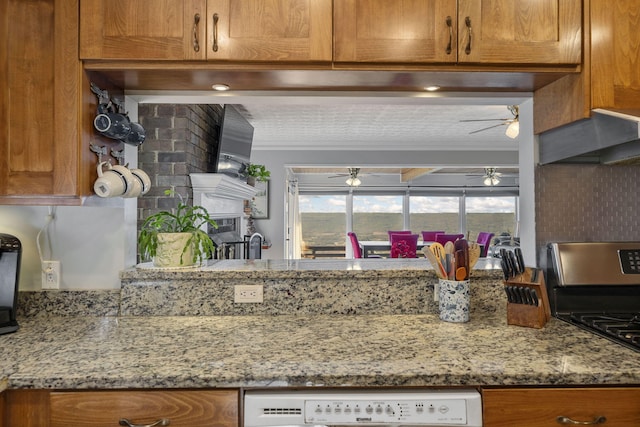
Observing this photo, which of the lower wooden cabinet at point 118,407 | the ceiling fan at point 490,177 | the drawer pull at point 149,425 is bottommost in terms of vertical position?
the drawer pull at point 149,425

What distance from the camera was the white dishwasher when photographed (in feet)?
3.34

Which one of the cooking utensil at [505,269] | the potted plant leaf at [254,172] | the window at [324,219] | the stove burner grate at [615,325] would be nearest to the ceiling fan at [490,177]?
the window at [324,219]

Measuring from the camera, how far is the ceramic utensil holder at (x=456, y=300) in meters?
1.48

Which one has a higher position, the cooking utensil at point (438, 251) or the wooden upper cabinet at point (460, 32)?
the wooden upper cabinet at point (460, 32)

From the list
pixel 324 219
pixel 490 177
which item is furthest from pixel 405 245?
pixel 324 219

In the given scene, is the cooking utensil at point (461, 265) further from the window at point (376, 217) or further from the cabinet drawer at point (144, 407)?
the window at point (376, 217)

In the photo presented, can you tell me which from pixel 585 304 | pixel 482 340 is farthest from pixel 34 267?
pixel 585 304

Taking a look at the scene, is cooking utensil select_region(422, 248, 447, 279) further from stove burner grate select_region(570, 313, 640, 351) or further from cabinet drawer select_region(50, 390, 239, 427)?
cabinet drawer select_region(50, 390, 239, 427)

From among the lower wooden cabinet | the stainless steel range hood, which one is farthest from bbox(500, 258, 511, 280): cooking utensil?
the lower wooden cabinet

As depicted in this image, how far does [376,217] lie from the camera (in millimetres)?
9211

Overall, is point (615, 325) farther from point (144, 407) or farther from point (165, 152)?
point (165, 152)

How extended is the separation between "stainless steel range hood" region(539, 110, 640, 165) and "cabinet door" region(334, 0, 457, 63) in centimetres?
50

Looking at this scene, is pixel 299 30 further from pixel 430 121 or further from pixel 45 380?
pixel 430 121

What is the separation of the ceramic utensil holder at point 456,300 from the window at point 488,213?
8158 millimetres
